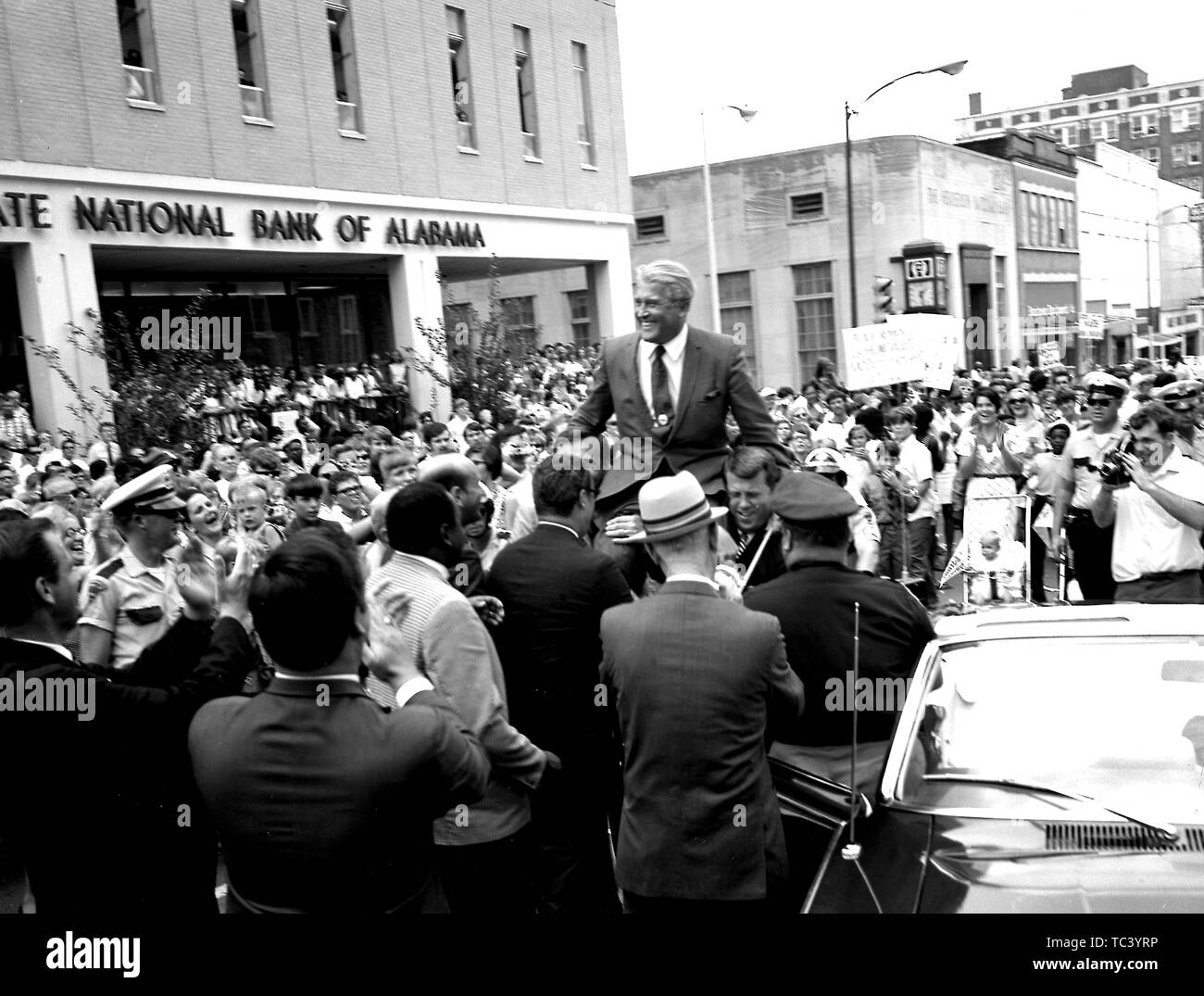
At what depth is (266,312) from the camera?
25.5 m

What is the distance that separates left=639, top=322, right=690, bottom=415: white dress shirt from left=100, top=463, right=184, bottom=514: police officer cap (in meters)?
2.20

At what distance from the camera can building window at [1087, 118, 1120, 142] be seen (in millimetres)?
91625

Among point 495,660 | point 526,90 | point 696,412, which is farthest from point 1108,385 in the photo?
point 526,90

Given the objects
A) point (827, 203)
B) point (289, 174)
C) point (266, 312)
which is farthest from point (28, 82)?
point (827, 203)

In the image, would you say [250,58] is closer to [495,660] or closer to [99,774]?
[495,660]

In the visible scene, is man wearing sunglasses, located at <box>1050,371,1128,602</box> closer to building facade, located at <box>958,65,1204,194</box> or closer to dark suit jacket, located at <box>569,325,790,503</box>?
dark suit jacket, located at <box>569,325,790,503</box>

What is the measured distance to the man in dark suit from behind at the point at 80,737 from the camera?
3.33m

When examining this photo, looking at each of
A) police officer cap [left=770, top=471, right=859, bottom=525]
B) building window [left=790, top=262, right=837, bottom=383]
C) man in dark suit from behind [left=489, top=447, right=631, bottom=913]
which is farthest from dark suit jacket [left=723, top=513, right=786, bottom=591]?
building window [left=790, top=262, right=837, bottom=383]

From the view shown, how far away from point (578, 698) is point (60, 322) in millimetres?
15770

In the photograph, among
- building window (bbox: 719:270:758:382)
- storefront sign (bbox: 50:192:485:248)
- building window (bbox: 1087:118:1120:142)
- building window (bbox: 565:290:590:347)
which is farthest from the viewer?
building window (bbox: 1087:118:1120:142)

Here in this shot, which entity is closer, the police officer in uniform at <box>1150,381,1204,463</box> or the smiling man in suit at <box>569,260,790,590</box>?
the smiling man in suit at <box>569,260,790,590</box>

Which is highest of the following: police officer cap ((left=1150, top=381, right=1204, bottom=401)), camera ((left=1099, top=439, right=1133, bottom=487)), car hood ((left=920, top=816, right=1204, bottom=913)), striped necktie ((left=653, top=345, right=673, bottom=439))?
striped necktie ((left=653, top=345, right=673, bottom=439))

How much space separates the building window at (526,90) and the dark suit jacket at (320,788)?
1021 inches
